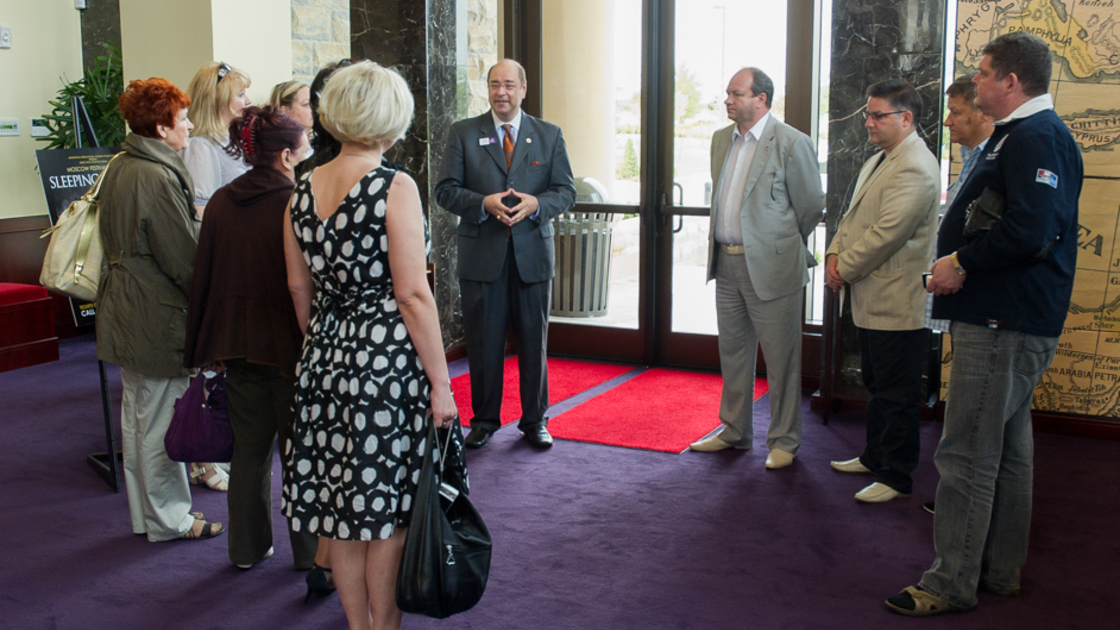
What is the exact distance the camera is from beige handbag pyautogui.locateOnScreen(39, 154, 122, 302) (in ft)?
11.1

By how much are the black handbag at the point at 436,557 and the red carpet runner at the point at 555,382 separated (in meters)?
2.66

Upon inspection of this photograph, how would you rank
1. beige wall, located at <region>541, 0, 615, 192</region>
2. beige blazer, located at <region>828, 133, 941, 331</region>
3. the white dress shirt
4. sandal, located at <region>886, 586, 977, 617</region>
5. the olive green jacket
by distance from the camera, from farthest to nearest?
beige wall, located at <region>541, 0, 615, 192</region>
the white dress shirt
beige blazer, located at <region>828, 133, 941, 331</region>
the olive green jacket
sandal, located at <region>886, 586, 977, 617</region>

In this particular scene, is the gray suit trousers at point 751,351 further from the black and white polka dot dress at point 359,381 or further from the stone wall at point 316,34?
the stone wall at point 316,34

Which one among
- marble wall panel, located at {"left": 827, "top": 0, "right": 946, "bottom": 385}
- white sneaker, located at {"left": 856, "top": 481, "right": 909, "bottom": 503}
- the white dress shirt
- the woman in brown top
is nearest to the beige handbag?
the woman in brown top

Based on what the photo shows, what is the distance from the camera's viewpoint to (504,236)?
4.48 m

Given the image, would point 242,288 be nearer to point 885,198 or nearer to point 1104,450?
point 885,198

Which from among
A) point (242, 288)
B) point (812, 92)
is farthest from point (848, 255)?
point (242, 288)

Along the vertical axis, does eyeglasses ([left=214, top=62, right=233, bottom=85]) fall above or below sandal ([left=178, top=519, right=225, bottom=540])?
above

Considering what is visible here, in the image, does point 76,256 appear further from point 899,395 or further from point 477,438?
point 899,395

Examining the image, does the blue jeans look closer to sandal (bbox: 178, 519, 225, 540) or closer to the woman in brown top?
the woman in brown top

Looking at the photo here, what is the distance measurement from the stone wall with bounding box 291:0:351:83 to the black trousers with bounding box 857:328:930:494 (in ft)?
16.7

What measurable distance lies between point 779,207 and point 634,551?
1.66m

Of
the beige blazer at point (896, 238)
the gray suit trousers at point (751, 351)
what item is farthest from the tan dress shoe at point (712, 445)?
the beige blazer at point (896, 238)

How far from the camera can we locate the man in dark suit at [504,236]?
4488 mm
